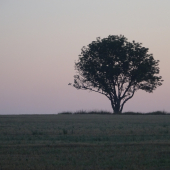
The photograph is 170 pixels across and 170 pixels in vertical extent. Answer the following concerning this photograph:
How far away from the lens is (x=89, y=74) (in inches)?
2242

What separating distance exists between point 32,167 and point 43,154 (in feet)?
6.05

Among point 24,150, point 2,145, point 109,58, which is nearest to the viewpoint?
point 24,150

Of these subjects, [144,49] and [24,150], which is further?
[144,49]

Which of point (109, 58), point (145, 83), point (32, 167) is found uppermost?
point (109, 58)

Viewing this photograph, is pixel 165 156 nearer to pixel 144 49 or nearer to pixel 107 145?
pixel 107 145

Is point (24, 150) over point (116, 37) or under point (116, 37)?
under

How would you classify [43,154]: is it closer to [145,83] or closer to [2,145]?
[2,145]

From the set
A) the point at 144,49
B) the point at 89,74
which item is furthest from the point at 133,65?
the point at 89,74

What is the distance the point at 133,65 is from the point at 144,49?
2.99 m

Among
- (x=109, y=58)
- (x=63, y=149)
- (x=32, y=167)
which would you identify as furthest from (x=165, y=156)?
(x=109, y=58)

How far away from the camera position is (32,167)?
9656mm

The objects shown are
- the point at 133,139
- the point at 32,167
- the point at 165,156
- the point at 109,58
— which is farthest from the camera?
the point at 109,58

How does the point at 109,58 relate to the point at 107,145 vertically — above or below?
above

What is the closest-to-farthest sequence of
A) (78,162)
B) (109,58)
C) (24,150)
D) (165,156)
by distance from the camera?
(78,162), (165,156), (24,150), (109,58)
